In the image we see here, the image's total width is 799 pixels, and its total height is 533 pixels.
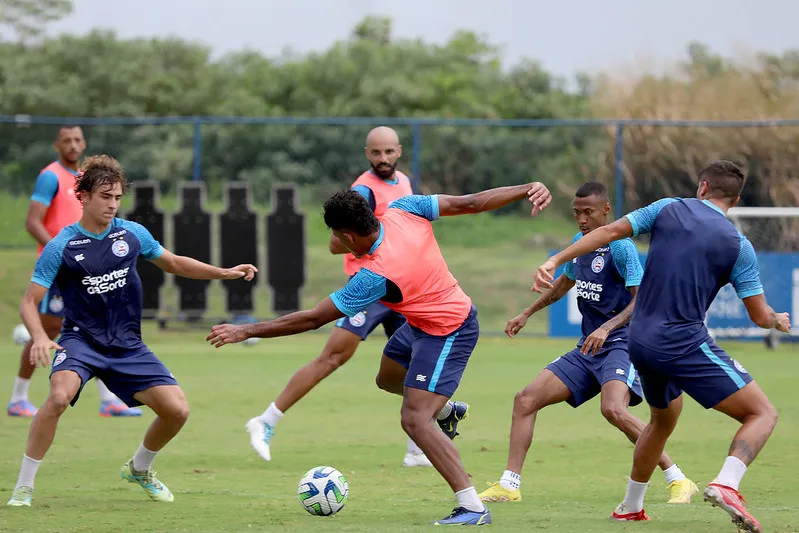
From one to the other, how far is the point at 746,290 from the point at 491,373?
8240 mm

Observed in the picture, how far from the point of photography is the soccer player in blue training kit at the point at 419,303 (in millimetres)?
6473

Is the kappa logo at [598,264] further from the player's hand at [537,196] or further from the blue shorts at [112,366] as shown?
the blue shorts at [112,366]

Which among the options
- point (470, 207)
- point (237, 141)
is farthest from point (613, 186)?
point (470, 207)

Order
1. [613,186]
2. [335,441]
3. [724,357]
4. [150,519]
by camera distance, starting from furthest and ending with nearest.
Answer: [613,186], [335,441], [150,519], [724,357]

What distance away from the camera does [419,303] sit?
22.1 feet

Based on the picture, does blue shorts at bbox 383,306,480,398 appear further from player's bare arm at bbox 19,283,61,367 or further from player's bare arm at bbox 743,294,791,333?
player's bare arm at bbox 19,283,61,367

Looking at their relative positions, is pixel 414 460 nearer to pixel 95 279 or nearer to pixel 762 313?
pixel 95 279

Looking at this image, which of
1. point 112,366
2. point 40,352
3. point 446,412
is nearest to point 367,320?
point 446,412

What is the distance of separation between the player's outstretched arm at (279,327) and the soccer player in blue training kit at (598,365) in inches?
66.1

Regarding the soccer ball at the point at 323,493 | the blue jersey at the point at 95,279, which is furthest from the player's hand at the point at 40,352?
the soccer ball at the point at 323,493

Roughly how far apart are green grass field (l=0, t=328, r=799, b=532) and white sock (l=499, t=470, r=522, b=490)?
14cm

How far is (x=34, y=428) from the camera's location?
7117 mm

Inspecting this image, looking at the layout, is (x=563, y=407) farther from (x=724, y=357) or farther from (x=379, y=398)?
(x=724, y=357)

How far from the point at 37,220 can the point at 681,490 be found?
6418mm
